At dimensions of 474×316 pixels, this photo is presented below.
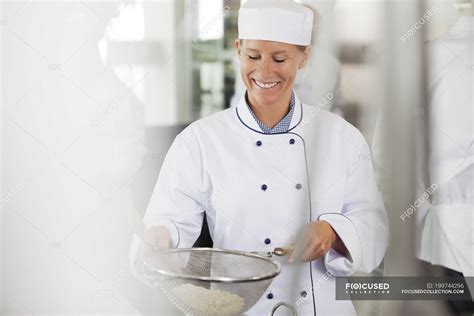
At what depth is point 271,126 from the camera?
35.6 inches

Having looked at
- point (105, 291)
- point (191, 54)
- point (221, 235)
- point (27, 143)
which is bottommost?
point (105, 291)

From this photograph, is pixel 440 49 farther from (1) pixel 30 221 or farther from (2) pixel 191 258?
(1) pixel 30 221

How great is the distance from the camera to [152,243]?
92 centimetres

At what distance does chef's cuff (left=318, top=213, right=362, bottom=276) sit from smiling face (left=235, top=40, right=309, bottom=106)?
0.59 ft

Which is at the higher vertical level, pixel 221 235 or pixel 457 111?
pixel 457 111

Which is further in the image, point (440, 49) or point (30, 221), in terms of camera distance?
point (30, 221)

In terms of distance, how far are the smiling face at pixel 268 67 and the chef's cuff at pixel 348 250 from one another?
0.18 m

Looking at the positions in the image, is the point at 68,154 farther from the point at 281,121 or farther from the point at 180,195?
the point at 281,121

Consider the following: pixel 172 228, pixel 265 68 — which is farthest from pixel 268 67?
pixel 172 228

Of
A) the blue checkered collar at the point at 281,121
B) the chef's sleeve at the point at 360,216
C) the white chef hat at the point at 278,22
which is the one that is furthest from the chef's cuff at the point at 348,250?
the white chef hat at the point at 278,22

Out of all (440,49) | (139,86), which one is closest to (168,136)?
(139,86)

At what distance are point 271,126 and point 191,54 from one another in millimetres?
163

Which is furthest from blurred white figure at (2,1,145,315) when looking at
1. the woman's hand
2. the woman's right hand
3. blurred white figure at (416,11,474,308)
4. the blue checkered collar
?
blurred white figure at (416,11,474,308)

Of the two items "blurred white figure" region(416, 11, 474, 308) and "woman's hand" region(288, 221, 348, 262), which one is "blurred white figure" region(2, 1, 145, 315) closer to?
"woman's hand" region(288, 221, 348, 262)
